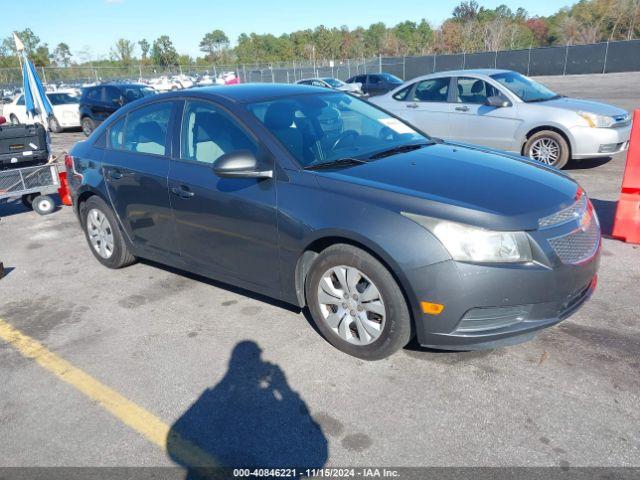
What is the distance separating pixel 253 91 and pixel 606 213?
439 cm

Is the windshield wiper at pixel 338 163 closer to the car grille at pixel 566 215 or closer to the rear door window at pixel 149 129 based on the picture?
the car grille at pixel 566 215

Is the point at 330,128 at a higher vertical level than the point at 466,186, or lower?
higher

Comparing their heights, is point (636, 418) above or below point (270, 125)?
below

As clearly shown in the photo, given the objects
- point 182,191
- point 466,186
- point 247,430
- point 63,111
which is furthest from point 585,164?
point 63,111

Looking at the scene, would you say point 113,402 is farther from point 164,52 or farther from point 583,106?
point 164,52

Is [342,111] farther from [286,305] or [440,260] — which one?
[440,260]

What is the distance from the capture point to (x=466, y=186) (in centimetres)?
319

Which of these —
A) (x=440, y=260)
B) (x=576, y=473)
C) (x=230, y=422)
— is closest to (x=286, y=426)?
(x=230, y=422)

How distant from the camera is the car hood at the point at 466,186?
9.60 ft

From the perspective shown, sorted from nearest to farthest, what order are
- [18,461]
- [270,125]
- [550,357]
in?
[18,461] → [550,357] → [270,125]

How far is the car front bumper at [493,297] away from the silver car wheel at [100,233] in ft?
11.0

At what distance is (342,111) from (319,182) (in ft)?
3.86

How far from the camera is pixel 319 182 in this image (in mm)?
3338

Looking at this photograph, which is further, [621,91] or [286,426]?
[621,91]
